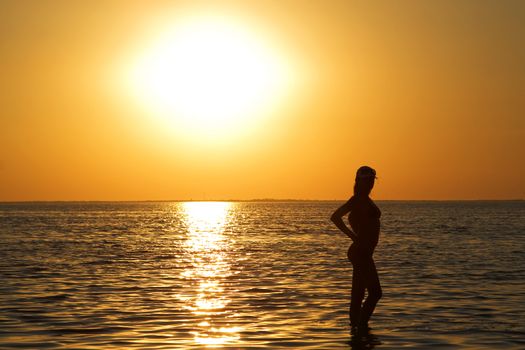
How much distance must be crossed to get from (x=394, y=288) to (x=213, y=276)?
247 inches

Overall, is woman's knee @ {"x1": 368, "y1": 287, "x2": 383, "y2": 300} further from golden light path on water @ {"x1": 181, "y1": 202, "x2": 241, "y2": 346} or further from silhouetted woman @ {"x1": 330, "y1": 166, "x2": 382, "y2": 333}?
golden light path on water @ {"x1": 181, "y1": 202, "x2": 241, "y2": 346}

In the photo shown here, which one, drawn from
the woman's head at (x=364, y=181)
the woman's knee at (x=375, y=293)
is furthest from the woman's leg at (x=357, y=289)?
the woman's head at (x=364, y=181)

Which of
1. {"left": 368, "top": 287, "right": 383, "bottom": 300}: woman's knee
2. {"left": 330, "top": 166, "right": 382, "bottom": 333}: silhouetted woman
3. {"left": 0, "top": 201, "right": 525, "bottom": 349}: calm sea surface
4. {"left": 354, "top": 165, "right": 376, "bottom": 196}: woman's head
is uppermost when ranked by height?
{"left": 354, "top": 165, "right": 376, "bottom": 196}: woman's head

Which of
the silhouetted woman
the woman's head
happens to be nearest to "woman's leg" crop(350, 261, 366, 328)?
the silhouetted woman

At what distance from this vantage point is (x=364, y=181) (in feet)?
42.7

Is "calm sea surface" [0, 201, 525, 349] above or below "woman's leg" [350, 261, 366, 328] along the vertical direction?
below

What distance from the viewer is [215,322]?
15.1 meters

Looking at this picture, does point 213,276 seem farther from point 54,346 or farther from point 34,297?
point 54,346

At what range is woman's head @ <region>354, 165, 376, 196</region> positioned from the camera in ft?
42.6

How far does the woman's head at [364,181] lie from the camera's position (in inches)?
511

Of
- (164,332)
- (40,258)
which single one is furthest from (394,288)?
(40,258)

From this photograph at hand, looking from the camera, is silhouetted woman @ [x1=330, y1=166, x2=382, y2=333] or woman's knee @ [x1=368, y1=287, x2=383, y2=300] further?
woman's knee @ [x1=368, y1=287, x2=383, y2=300]

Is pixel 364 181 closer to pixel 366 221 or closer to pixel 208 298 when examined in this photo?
pixel 366 221

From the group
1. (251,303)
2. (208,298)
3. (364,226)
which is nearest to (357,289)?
(364,226)
